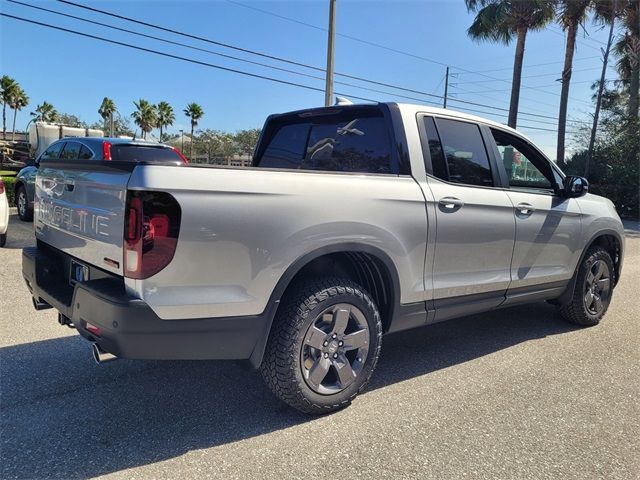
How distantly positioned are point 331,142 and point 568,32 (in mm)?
23810

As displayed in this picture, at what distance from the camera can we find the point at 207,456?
102 inches

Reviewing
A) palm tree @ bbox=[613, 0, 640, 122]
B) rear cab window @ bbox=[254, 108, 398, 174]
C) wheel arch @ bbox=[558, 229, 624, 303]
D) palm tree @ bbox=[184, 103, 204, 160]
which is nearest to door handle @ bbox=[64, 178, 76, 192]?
rear cab window @ bbox=[254, 108, 398, 174]

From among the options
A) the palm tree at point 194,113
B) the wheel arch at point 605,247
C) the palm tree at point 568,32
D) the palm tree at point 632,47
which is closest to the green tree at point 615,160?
the palm tree at point 632,47

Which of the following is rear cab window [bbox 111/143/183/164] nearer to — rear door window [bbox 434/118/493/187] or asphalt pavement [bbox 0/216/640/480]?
asphalt pavement [bbox 0/216/640/480]

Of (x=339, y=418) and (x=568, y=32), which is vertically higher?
(x=568, y=32)

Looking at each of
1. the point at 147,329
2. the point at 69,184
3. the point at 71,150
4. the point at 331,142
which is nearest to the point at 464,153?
the point at 331,142

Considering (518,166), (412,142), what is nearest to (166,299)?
(412,142)

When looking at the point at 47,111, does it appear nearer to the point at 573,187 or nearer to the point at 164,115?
the point at 164,115

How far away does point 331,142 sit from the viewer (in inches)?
155

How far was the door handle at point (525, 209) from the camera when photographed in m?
4.05

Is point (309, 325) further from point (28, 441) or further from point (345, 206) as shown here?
point (28, 441)

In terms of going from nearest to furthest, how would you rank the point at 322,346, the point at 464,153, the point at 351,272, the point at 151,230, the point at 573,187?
1. the point at 151,230
2. the point at 322,346
3. the point at 351,272
4. the point at 464,153
5. the point at 573,187

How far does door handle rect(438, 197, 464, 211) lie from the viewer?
3461 millimetres

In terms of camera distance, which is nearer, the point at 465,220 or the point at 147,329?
the point at 147,329
